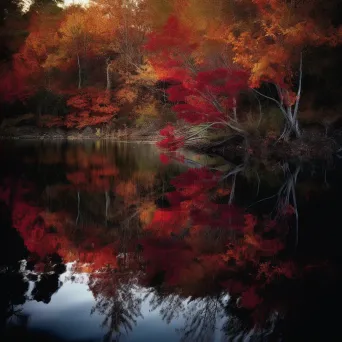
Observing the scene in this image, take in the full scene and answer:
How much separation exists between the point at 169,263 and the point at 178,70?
1568 centimetres

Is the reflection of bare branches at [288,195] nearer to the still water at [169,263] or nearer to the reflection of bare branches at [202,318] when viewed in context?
the still water at [169,263]

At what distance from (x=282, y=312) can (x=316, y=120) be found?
15929mm

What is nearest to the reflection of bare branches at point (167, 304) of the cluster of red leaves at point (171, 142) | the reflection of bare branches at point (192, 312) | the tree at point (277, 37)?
the reflection of bare branches at point (192, 312)

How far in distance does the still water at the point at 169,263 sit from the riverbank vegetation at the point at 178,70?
7.98m

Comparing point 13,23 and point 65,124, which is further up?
point 13,23

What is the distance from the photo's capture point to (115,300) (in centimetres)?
375

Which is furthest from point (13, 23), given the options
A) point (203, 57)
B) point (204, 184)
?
point (204, 184)

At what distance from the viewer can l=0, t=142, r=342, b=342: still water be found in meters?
3.34

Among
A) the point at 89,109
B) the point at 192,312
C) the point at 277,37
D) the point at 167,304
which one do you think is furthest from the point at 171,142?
the point at 192,312

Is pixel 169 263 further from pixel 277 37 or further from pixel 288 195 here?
pixel 277 37

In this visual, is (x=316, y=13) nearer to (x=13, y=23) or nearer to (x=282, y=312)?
(x=282, y=312)

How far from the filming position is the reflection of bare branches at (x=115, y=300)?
331 cm

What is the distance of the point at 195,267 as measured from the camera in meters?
4.66

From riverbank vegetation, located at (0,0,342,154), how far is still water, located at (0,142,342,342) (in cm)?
798
